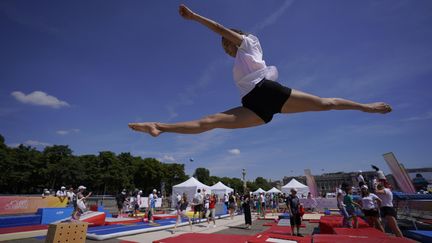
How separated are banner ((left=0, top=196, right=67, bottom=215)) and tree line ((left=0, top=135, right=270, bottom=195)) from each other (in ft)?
119

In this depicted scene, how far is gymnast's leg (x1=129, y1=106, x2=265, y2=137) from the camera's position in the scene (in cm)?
281

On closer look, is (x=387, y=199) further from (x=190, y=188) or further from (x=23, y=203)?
(x=190, y=188)

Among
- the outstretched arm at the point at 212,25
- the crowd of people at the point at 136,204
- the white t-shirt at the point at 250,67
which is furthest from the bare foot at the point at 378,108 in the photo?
the crowd of people at the point at 136,204

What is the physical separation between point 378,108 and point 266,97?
1442mm

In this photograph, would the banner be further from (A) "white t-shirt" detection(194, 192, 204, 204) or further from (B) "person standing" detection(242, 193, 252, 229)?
(B) "person standing" detection(242, 193, 252, 229)

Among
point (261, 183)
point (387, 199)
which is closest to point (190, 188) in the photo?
point (387, 199)

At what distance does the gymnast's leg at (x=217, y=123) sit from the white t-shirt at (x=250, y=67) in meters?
0.27

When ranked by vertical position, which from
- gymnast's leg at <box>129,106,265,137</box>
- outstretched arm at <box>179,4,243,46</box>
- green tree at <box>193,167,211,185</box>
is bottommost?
gymnast's leg at <box>129,106,265,137</box>

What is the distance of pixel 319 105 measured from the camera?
291 cm

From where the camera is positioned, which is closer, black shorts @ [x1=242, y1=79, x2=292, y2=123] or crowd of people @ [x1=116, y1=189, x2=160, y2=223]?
black shorts @ [x1=242, y1=79, x2=292, y2=123]

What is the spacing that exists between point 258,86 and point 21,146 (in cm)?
7182

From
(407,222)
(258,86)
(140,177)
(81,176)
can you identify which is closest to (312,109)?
(258,86)

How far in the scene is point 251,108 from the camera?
2922 mm

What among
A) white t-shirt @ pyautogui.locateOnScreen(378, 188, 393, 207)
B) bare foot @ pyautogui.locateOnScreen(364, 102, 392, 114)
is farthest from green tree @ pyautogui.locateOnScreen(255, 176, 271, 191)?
bare foot @ pyautogui.locateOnScreen(364, 102, 392, 114)
